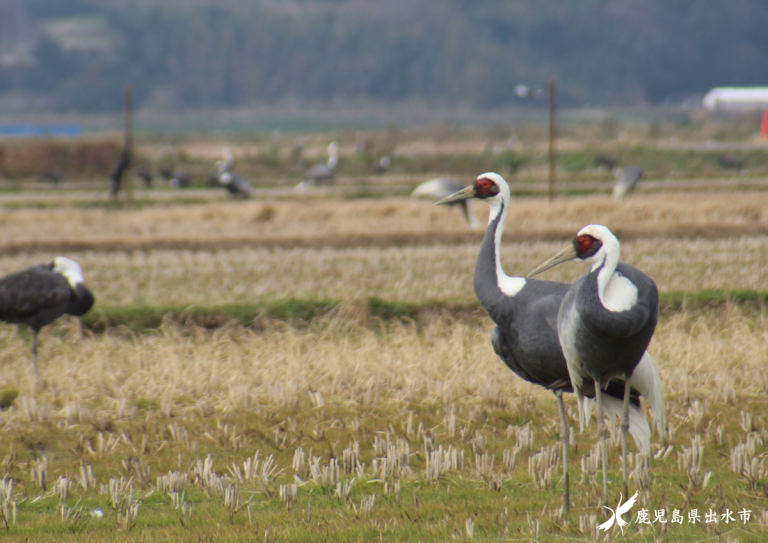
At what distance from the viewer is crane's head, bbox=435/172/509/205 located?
6047 mm

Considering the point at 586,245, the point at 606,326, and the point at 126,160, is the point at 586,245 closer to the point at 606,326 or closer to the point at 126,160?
the point at 606,326

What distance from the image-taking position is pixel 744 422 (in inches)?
263

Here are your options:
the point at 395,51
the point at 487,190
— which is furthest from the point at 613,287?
the point at 395,51

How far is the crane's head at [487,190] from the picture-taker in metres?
6.05

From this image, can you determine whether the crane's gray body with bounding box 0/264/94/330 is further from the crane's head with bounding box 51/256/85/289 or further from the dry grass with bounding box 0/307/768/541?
the dry grass with bounding box 0/307/768/541

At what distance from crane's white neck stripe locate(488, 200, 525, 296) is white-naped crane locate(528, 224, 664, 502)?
1.89 ft

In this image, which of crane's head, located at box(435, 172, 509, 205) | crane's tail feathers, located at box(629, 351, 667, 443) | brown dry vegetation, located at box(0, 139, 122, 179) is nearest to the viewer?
crane's tail feathers, located at box(629, 351, 667, 443)

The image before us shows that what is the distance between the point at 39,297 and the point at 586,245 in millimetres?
5631

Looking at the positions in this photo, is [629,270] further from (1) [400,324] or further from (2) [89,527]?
(1) [400,324]

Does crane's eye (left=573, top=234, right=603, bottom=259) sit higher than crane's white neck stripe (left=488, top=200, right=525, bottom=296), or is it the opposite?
crane's eye (left=573, top=234, right=603, bottom=259)

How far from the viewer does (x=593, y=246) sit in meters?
4.76

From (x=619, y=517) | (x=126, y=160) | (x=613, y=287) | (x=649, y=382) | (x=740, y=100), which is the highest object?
(x=613, y=287)

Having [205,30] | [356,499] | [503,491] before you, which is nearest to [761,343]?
[503,491]

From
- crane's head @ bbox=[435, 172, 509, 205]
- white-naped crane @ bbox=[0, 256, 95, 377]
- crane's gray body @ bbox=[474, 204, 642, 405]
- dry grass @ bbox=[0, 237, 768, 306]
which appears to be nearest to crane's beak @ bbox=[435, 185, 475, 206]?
crane's head @ bbox=[435, 172, 509, 205]
